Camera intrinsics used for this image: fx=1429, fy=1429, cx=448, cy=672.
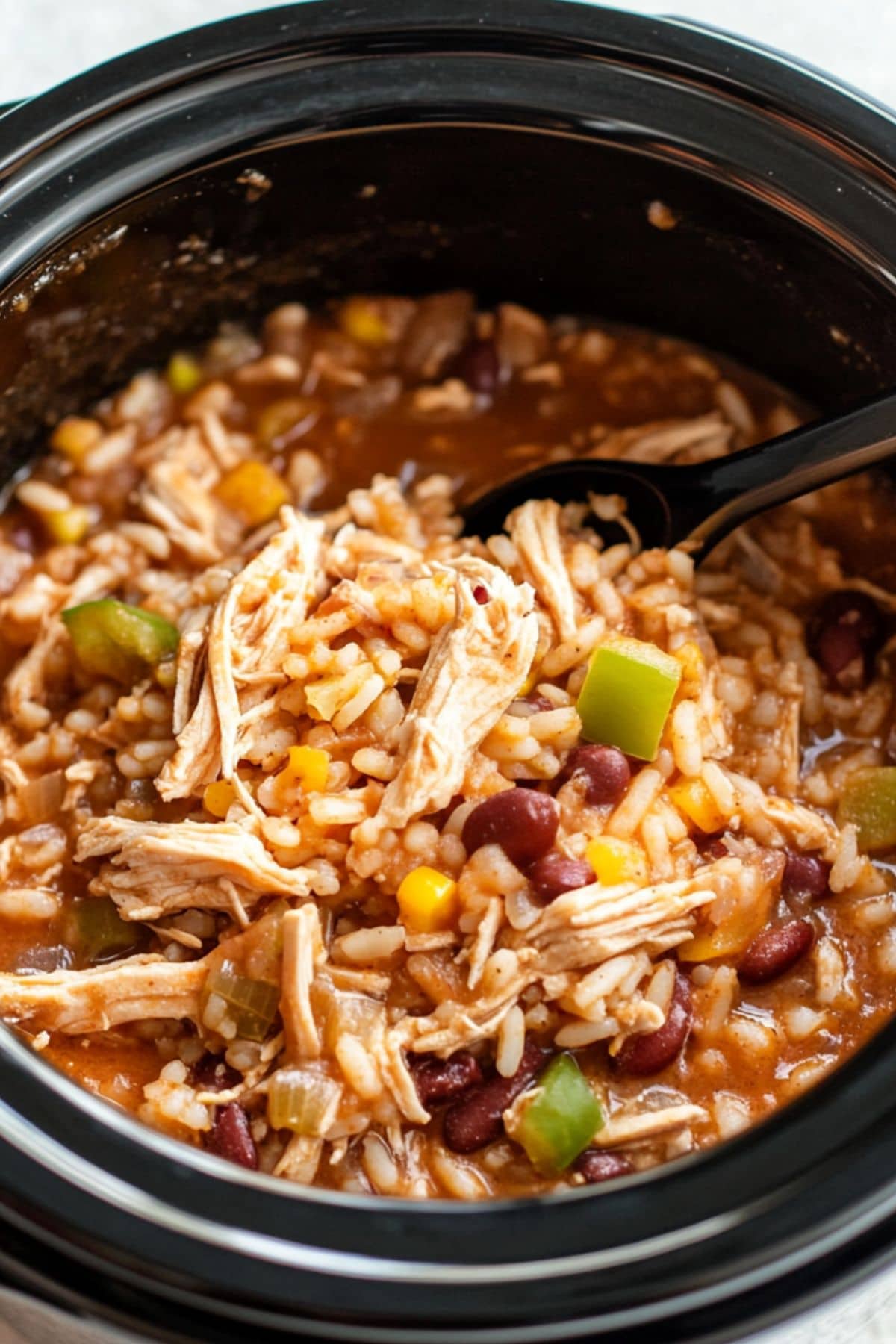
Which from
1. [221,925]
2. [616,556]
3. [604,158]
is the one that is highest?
[604,158]

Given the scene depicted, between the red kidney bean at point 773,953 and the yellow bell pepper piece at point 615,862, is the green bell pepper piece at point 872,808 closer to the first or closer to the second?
the red kidney bean at point 773,953

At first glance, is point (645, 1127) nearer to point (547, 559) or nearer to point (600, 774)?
point (600, 774)

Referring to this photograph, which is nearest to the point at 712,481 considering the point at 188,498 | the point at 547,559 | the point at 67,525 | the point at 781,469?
the point at 781,469

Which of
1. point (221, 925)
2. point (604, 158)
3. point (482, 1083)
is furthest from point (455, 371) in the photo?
point (482, 1083)

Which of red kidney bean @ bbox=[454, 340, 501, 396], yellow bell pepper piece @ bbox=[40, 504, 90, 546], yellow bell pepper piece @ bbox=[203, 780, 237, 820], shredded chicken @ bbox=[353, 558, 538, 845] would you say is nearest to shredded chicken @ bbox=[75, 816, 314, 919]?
yellow bell pepper piece @ bbox=[203, 780, 237, 820]

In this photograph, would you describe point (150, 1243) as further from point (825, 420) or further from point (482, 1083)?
point (825, 420)

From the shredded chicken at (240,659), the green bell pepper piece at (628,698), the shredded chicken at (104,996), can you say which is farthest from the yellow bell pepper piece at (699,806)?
the shredded chicken at (104,996)
